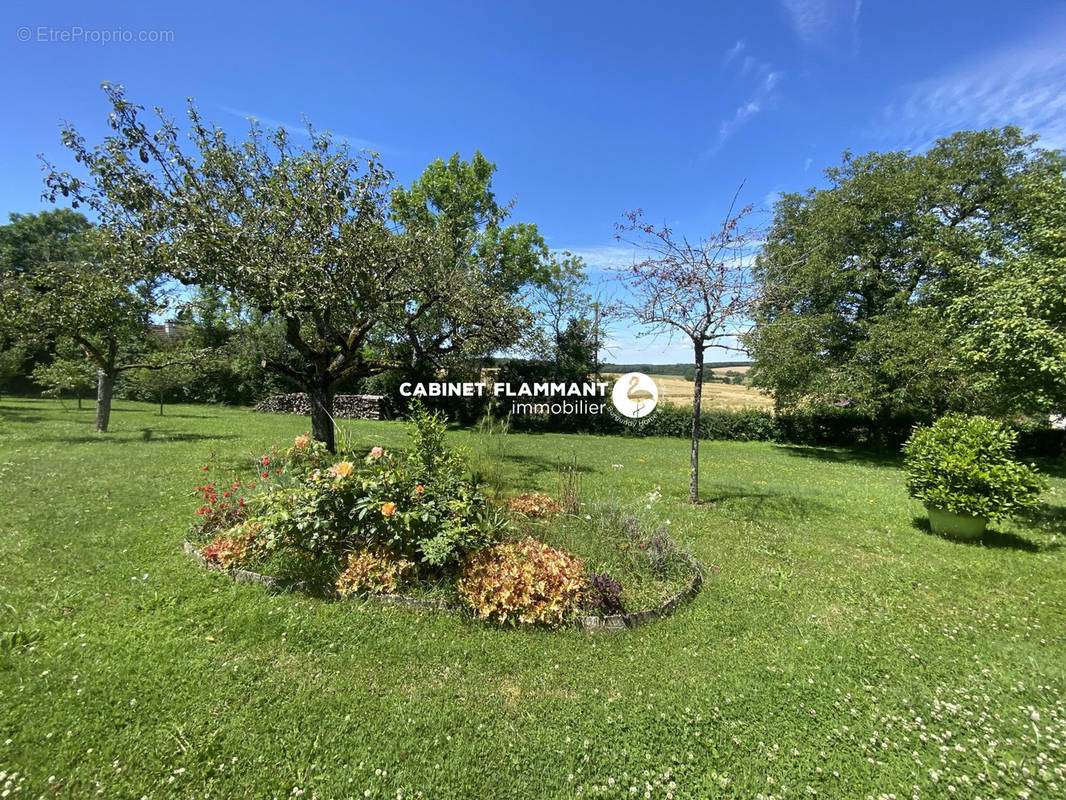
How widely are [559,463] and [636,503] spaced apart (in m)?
4.36

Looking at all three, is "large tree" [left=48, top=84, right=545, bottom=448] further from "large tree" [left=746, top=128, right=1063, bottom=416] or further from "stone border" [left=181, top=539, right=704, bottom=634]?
"large tree" [left=746, top=128, right=1063, bottom=416]

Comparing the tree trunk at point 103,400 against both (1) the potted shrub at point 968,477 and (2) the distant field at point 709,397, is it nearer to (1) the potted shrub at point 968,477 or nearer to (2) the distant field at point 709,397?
(1) the potted shrub at point 968,477

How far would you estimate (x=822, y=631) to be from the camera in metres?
3.24

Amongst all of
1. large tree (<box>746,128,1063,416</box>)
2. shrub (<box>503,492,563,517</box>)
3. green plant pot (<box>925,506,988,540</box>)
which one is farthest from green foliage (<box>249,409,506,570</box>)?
large tree (<box>746,128,1063,416</box>)

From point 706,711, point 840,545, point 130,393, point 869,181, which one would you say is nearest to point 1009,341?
point 840,545

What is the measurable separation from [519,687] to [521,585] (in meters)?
0.77

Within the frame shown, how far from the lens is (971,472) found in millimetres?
5129

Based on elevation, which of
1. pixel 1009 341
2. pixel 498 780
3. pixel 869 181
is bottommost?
pixel 498 780

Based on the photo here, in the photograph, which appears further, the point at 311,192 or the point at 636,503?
the point at 311,192

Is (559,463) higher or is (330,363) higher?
(330,363)

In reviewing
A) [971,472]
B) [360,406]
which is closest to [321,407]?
[971,472]

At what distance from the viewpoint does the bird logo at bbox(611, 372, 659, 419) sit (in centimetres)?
1802

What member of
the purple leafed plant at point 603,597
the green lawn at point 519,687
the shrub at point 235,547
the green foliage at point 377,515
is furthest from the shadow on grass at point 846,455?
the shrub at point 235,547

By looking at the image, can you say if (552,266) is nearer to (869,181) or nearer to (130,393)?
(869,181)
